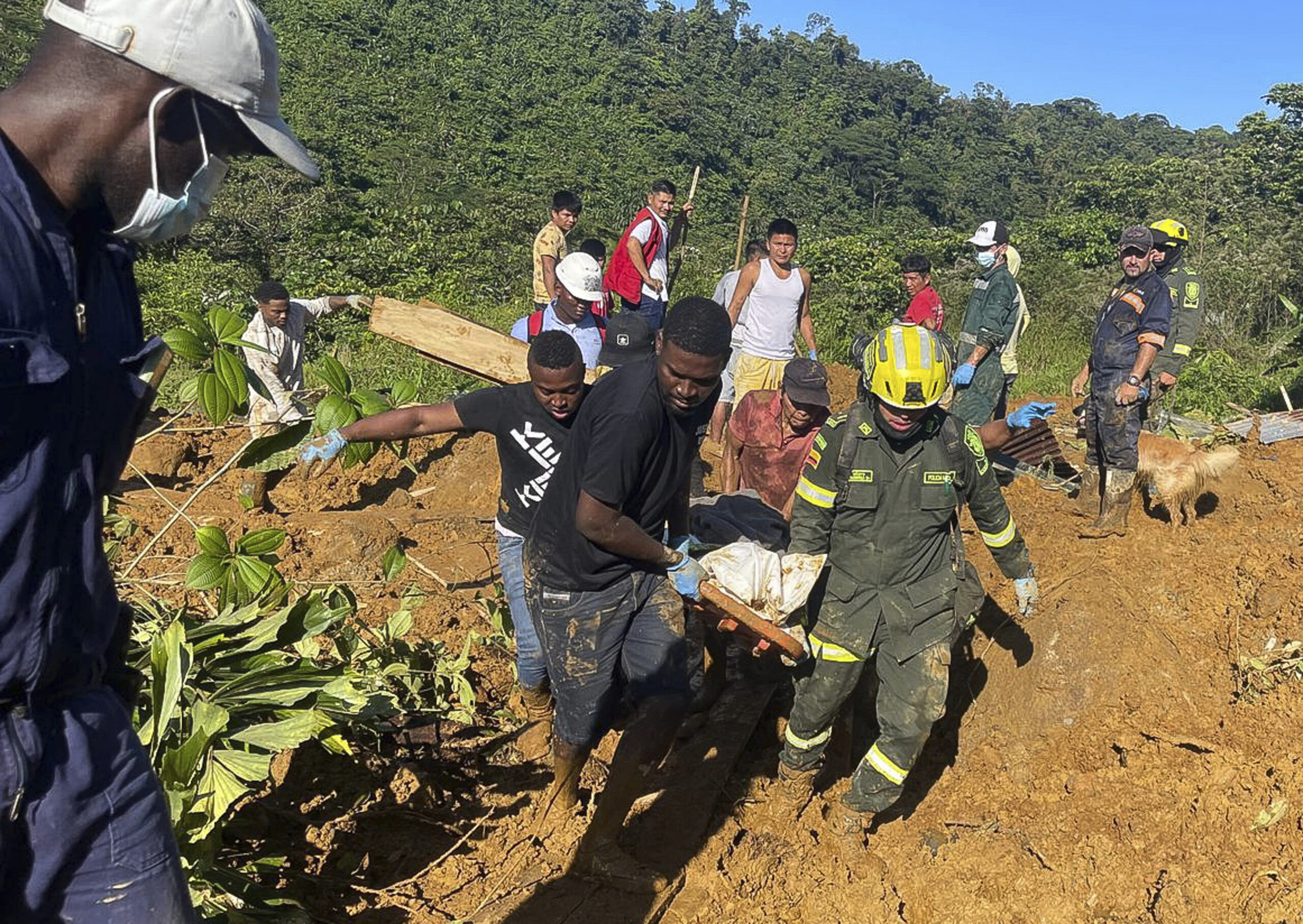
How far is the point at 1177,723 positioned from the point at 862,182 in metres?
44.0

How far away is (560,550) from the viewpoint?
3.69 metres

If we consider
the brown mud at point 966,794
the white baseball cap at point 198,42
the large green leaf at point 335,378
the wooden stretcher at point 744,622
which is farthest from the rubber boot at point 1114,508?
the white baseball cap at point 198,42

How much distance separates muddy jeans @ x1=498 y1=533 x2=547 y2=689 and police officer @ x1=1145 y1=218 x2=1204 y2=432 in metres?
4.57

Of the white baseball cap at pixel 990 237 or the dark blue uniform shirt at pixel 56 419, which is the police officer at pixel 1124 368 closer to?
the white baseball cap at pixel 990 237

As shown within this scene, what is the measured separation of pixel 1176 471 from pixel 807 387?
3542 mm

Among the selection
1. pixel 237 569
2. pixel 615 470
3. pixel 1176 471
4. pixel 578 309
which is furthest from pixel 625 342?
pixel 1176 471

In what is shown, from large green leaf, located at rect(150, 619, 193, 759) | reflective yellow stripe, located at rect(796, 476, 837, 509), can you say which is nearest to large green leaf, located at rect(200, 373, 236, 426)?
large green leaf, located at rect(150, 619, 193, 759)

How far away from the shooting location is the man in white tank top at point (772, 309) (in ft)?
24.9

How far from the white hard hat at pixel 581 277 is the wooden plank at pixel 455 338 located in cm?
155

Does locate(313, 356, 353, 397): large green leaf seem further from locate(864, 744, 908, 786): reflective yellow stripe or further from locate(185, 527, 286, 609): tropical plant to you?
locate(864, 744, 908, 786): reflective yellow stripe

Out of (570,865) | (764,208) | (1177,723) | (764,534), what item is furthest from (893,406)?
(764,208)

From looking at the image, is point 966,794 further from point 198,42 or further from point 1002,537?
point 198,42

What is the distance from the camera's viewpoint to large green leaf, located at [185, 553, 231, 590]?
11.0ft

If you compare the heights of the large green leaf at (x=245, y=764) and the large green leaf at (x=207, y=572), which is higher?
the large green leaf at (x=207, y=572)
